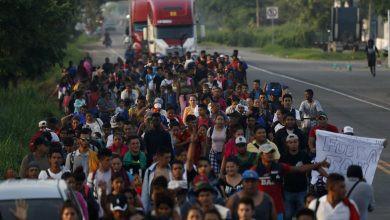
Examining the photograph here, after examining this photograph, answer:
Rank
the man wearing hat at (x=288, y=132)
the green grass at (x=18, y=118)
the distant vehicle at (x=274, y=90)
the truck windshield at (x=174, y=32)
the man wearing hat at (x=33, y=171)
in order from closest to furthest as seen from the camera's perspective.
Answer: the man wearing hat at (x=33, y=171)
the man wearing hat at (x=288, y=132)
the green grass at (x=18, y=118)
the distant vehicle at (x=274, y=90)
the truck windshield at (x=174, y=32)

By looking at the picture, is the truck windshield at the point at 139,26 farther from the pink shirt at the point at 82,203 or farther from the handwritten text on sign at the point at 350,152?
the pink shirt at the point at 82,203

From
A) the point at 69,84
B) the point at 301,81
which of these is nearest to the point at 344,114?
the point at 69,84

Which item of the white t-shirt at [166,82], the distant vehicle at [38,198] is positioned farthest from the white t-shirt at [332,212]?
the white t-shirt at [166,82]

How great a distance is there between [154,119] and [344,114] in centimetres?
1730

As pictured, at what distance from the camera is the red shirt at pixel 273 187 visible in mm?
14656

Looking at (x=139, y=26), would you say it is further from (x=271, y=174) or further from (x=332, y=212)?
(x=332, y=212)

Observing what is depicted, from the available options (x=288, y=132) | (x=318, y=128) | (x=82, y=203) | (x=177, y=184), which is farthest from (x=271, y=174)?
(x=318, y=128)

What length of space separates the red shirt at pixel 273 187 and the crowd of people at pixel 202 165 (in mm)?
14

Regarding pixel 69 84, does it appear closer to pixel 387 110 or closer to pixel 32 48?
pixel 32 48

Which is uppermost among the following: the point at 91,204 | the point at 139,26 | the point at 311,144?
the point at 91,204

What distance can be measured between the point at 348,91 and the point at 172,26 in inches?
520

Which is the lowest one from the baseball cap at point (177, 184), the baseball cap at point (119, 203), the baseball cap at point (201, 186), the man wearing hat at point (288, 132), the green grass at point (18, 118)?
the green grass at point (18, 118)

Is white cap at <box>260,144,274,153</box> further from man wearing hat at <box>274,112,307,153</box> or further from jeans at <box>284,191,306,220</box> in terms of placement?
man wearing hat at <box>274,112,307,153</box>

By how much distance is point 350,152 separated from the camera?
1719 centimetres
